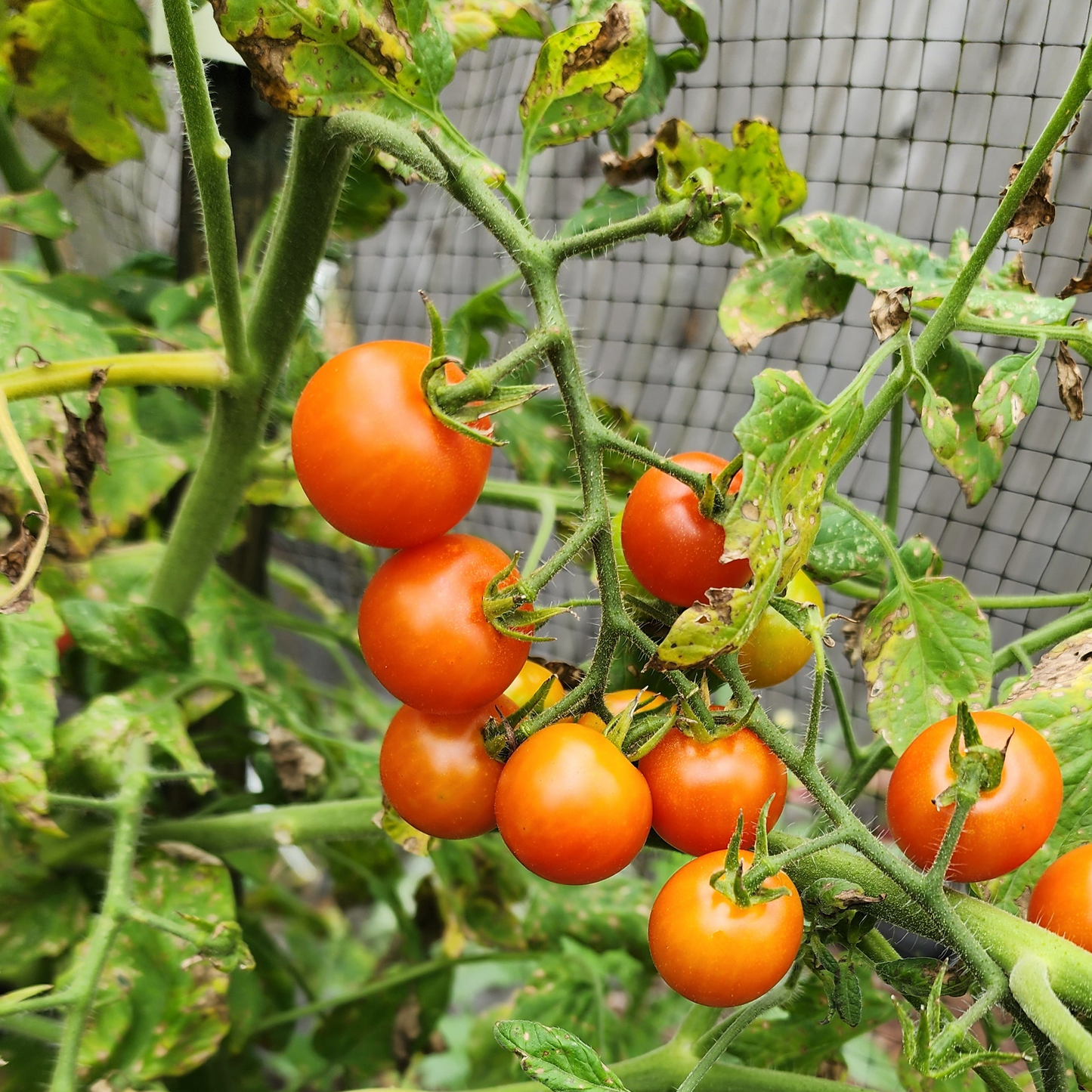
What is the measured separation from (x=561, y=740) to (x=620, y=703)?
7 centimetres

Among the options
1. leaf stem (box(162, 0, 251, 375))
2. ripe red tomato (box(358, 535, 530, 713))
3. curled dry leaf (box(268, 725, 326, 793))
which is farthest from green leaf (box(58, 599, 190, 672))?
Result: ripe red tomato (box(358, 535, 530, 713))

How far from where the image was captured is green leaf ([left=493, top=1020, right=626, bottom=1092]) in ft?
1.20

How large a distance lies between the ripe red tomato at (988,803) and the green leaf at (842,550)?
160 millimetres

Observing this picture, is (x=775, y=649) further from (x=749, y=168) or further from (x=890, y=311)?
(x=749, y=168)

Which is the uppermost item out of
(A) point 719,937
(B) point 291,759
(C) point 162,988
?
(A) point 719,937

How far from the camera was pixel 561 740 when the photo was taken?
1.25 feet

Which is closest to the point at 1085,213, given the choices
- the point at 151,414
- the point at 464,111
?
the point at 464,111

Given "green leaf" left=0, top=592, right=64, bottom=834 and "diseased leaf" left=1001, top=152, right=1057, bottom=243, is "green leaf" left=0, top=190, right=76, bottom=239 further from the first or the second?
"diseased leaf" left=1001, top=152, right=1057, bottom=243

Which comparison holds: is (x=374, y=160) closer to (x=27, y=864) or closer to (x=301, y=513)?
(x=301, y=513)

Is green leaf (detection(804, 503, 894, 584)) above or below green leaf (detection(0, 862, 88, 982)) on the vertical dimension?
above

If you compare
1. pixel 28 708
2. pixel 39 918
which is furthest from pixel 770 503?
pixel 39 918

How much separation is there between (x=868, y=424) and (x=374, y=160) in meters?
0.46

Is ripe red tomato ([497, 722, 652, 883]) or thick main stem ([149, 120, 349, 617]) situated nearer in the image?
ripe red tomato ([497, 722, 652, 883])

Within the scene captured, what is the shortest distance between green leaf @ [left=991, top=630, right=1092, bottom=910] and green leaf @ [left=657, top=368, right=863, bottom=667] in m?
0.21
